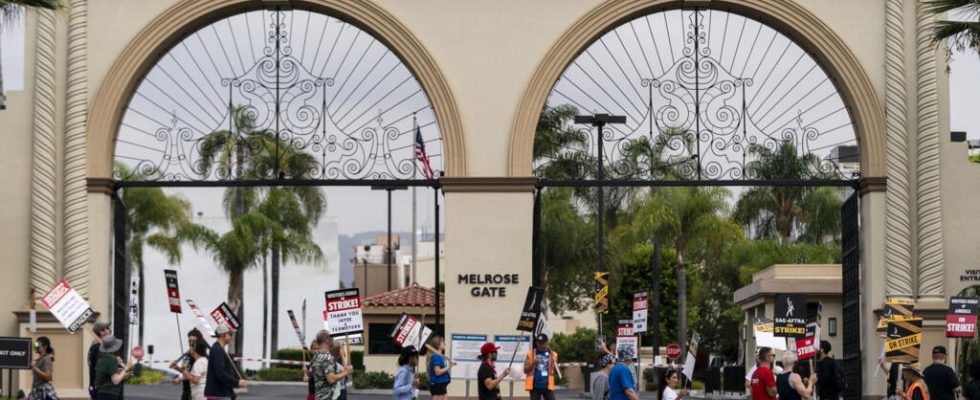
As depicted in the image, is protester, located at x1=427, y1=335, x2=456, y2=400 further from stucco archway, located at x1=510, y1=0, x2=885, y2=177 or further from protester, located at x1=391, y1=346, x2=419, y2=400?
stucco archway, located at x1=510, y1=0, x2=885, y2=177

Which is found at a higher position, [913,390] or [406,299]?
[406,299]

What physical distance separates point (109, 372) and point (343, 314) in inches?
177

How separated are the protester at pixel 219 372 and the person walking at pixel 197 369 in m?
1.03

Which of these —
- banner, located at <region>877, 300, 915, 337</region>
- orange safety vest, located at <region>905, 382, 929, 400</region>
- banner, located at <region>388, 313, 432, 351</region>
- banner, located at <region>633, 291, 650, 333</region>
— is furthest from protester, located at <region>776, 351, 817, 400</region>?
banner, located at <region>633, 291, 650, 333</region>

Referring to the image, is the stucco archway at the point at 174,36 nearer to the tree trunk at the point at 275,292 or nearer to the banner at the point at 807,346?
the banner at the point at 807,346

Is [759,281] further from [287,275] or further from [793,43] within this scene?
[287,275]

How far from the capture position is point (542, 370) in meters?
22.6

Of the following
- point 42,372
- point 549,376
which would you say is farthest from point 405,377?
point 42,372

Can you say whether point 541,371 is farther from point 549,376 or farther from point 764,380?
point 764,380

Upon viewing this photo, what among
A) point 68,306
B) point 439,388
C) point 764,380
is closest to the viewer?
point 764,380

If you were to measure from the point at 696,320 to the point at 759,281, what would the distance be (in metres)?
24.4

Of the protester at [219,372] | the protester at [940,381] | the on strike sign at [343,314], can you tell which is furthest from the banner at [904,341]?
the protester at [219,372]

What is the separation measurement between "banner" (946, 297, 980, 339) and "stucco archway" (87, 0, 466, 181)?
7.90 m

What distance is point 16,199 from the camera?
2559 centimetres
